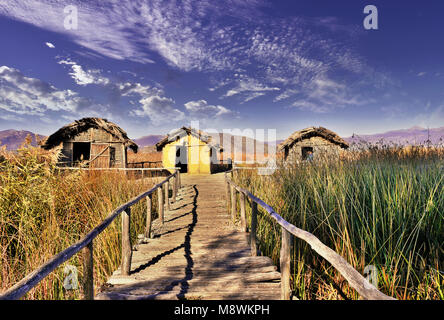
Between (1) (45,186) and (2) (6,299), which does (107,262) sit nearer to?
(1) (45,186)

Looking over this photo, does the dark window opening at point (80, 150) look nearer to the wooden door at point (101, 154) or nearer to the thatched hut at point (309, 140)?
the wooden door at point (101, 154)

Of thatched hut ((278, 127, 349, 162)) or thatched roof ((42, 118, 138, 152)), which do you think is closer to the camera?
thatched roof ((42, 118, 138, 152))

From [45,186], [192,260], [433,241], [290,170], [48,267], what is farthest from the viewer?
[290,170]

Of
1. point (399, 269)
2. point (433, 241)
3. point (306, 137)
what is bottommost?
point (399, 269)

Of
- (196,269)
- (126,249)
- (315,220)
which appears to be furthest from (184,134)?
(315,220)

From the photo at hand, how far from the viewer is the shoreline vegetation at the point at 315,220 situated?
99.9 inches

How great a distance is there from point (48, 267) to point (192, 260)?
2.57 metres

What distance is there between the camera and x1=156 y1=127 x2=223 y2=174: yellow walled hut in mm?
19125

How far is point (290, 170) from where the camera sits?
646 cm

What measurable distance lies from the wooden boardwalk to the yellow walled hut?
13.3 meters

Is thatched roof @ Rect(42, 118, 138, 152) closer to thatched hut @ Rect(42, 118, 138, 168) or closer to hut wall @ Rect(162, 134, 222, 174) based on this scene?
thatched hut @ Rect(42, 118, 138, 168)

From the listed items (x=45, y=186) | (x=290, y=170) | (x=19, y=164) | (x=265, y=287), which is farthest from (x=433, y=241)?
(x=19, y=164)

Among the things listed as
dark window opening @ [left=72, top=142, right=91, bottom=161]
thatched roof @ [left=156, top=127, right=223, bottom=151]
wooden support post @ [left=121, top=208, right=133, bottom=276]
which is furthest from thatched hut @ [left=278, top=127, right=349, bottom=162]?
wooden support post @ [left=121, top=208, right=133, bottom=276]

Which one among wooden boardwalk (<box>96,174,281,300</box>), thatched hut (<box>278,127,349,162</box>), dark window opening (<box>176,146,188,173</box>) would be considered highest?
thatched hut (<box>278,127,349,162</box>)
